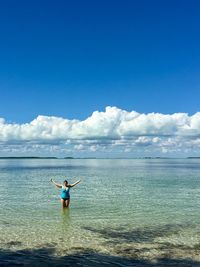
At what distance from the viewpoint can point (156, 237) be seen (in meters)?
21.0

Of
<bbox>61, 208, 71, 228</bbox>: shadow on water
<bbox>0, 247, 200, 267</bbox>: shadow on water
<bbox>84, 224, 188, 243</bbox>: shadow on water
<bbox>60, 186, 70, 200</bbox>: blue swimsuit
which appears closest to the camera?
<bbox>0, 247, 200, 267</bbox>: shadow on water

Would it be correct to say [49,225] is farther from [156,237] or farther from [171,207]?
[171,207]

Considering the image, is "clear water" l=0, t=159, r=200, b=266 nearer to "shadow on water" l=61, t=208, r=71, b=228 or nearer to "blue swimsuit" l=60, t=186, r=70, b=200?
"shadow on water" l=61, t=208, r=71, b=228

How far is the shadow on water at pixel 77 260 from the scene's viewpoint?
52.1 ft

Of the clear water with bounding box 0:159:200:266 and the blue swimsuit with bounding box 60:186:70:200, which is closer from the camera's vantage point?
the clear water with bounding box 0:159:200:266

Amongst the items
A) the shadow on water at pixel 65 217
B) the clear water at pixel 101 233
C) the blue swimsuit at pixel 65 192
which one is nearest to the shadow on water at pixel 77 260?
the clear water at pixel 101 233

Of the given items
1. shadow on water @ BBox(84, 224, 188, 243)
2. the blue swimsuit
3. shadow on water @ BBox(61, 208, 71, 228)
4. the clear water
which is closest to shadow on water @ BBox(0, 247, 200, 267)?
the clear water

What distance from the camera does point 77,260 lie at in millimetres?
16484

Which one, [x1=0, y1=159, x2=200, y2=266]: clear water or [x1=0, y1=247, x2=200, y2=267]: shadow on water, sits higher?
[x1=0, y1=247, x2=200, y2=267]: shadow on water

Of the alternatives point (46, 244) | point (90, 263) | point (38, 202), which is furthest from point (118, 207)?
point (90, 263)

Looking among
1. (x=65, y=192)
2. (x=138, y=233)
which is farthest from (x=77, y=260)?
(x=65, y=192)

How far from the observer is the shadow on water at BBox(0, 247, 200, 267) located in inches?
625

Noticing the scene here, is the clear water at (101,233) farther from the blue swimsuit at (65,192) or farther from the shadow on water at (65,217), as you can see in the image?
the blue swimsuit at (65,192)

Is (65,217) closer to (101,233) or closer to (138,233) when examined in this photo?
(101,233)
